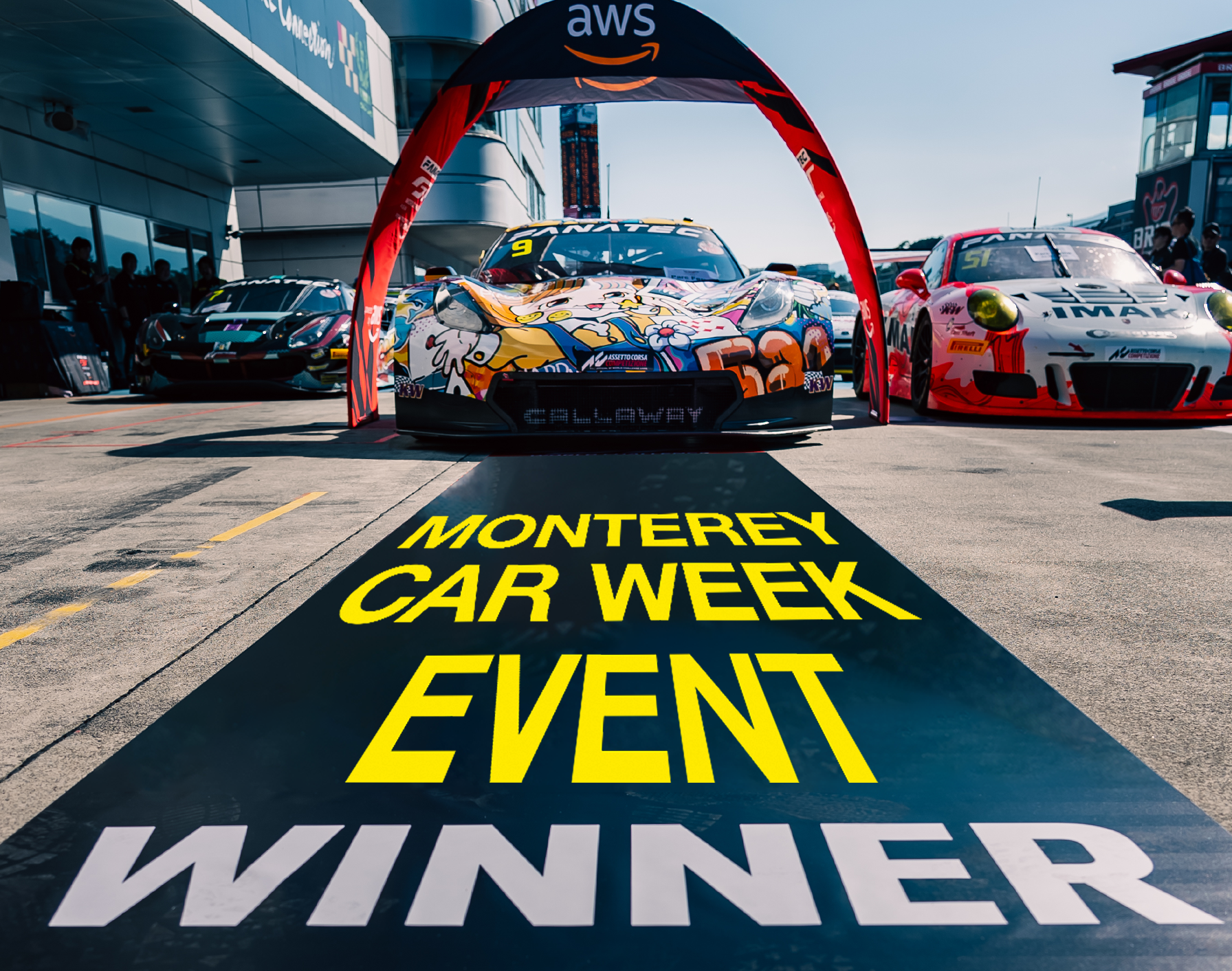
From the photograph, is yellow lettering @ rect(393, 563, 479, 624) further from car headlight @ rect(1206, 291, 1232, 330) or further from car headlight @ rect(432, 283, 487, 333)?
car headlight @ rect(1206, 291, 1232, 330)

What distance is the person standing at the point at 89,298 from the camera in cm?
1230

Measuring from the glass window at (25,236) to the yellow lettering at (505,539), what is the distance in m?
11.7

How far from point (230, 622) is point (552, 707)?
0.98 m

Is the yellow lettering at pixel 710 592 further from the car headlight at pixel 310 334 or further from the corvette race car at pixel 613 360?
the car headlight at pixel 310 334

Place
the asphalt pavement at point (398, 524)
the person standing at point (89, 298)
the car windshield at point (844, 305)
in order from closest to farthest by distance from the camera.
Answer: the asphalt pavement at point (398, 524) → the car windshield at point (844, 305) → the person standing at point (89, 298)

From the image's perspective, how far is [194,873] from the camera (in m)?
1.28

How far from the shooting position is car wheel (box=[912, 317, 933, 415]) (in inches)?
275

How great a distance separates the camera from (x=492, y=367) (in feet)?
15.5

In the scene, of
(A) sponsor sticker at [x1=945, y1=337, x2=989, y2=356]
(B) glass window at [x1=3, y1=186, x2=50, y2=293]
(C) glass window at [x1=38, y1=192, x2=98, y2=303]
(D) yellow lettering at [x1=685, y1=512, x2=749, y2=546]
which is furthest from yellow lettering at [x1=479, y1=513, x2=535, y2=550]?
(C) glass window at [x1=38, y1=192, x2=98, y2=303]

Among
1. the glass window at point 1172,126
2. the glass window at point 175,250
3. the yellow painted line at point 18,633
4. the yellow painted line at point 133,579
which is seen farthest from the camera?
the glass window at point 1172,126

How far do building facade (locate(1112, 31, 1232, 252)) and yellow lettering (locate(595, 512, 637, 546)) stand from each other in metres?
28.9

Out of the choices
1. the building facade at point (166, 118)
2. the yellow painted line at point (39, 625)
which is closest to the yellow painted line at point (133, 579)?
the yellow painted line at point (39, 625)

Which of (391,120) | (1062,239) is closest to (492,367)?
(1062,239)

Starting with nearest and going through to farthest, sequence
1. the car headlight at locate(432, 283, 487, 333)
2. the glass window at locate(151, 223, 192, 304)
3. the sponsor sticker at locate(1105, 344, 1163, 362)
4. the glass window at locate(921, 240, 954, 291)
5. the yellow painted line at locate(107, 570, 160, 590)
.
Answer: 1. the yellow painted line at locate(107, 570, 160, 590)
2. the car headlight at locate(432, 283, 487, 333)
3. the sponsor sticker at locate(1105, 344, 1163, 362)
4. the glass window at locate(921, 240, 954, 291)
5. the glass window at locate(151, 223, 192, 304)
